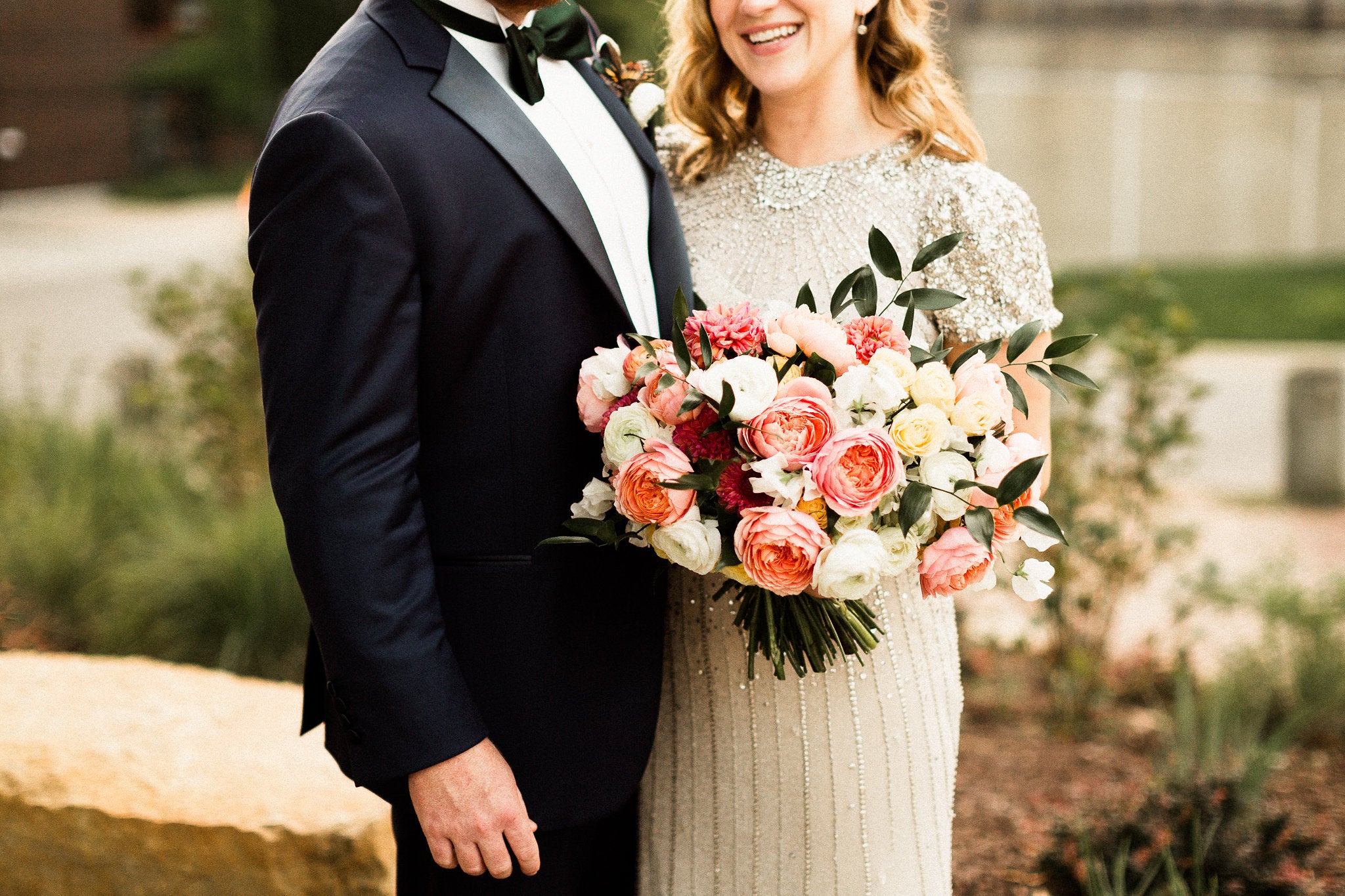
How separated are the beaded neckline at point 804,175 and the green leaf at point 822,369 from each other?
67cm

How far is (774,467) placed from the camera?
1.65 metres

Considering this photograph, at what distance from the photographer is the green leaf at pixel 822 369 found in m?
A: 1.72

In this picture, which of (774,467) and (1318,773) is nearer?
(774,467)

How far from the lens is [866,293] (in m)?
1.80

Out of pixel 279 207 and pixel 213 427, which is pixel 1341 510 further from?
pixel 279 207

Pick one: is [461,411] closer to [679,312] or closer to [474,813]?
[679,312]

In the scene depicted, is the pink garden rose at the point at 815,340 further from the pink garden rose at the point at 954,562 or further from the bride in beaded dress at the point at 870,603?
the bride in beaded dress at the point at 870,603

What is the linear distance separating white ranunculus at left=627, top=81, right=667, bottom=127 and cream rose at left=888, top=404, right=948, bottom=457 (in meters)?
0.89

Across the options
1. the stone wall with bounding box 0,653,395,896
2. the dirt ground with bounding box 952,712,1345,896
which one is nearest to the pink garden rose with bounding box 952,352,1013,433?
the stone wall with bounding box 0,653,395,896

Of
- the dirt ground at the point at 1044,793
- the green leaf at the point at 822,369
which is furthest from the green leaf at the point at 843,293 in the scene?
the dirt ground at the point at 1044,793

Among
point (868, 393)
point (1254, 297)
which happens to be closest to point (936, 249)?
point (868, 393)

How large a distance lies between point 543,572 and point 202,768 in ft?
4.21

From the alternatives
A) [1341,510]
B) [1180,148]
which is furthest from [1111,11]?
[1341,510]

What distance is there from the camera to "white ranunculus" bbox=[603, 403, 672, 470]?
5.64ft
